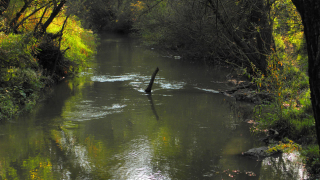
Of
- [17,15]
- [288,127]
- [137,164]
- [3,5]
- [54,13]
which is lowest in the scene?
[137,164]

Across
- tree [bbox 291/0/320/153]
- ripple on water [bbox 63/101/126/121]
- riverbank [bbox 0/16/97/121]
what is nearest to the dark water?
ripple on water [bbox 63/101/126/121]

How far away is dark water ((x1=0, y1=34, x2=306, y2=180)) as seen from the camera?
6.85 metres

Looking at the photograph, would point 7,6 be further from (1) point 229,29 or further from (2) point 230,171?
(2) point 230,171

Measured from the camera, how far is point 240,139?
8852 mm

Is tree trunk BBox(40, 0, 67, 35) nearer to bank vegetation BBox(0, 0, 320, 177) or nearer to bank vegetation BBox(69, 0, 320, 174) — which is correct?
bank vegetation BBox(0, 0, 320, 177)

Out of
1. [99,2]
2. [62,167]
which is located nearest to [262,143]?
[62,167]

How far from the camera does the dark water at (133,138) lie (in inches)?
270

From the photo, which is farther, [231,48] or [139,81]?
[139,81]

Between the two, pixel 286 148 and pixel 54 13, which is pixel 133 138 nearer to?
pixel 286 148

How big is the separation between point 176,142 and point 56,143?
3.15m

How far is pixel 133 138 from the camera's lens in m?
8.89

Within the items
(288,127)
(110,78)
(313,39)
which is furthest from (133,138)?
(110,78)

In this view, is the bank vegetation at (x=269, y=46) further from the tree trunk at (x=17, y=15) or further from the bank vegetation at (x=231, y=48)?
the tree trunk at (x=17, y=15)

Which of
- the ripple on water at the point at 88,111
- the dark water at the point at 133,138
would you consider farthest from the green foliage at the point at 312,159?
the ripple on water at the point at 88,111
